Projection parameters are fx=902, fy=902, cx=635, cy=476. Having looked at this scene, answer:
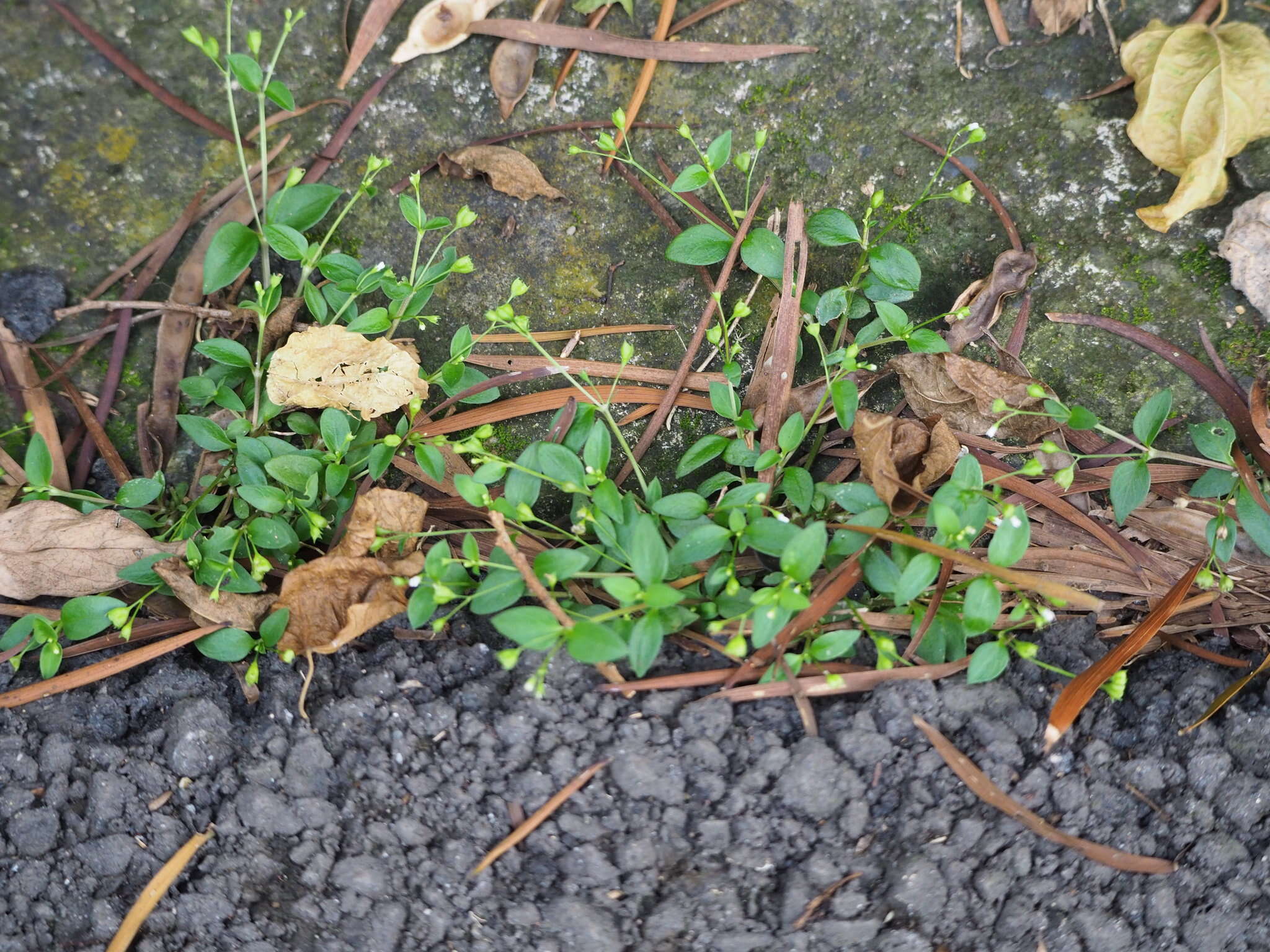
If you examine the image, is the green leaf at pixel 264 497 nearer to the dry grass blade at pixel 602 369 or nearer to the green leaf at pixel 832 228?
the dry grass blade at pixel 602 369

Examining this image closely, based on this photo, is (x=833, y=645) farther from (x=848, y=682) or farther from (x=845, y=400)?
(x=845, y=400)

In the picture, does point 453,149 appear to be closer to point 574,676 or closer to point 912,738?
point 574,676

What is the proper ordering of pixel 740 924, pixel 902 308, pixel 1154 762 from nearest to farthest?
pixel 740 924, pixel 1154 762, pixel 902 308

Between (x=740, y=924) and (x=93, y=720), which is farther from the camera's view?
(x=93, y=720)

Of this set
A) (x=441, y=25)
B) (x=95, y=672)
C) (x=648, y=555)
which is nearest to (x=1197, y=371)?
(x=648, y=555)

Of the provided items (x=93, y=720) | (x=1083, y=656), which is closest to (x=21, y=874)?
(x=93, y=720)

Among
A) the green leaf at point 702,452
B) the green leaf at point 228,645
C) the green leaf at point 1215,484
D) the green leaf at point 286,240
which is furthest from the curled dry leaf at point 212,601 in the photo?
the green leaf at point 1215,484

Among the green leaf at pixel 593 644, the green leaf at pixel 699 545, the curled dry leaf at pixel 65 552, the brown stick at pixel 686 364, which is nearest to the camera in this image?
the green leaf at pixel 593 644
